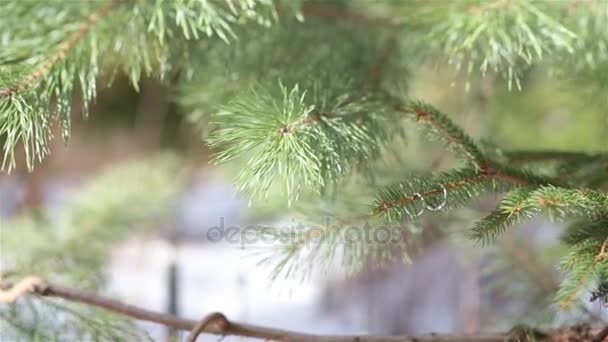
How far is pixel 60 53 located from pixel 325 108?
0.09 metres

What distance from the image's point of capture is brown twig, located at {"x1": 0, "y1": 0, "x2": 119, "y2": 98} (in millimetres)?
204

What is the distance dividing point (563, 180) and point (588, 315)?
0.22 ft

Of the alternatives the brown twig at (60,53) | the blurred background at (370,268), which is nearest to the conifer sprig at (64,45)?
the brown twig at (60,53)

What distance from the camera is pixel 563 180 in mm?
227

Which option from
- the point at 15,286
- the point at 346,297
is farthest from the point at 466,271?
the point at 15,286

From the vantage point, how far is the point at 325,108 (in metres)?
0.23

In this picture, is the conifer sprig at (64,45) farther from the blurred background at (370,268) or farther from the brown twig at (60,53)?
the blurred background at (370,268)

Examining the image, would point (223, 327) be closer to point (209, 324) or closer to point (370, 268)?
point (209, 324)

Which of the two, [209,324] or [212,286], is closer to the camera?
[209,324]

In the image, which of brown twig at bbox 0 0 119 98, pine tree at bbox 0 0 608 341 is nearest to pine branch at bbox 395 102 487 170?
Result: pine tree at bbox 0 0 608 341

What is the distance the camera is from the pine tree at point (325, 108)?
19 centimetres

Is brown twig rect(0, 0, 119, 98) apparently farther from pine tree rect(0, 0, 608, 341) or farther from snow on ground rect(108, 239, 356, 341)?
snow on ground rect(108, 239, 356, 341)

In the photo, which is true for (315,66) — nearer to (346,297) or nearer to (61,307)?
(61,307)

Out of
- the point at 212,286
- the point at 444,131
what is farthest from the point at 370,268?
the point at 444,131
